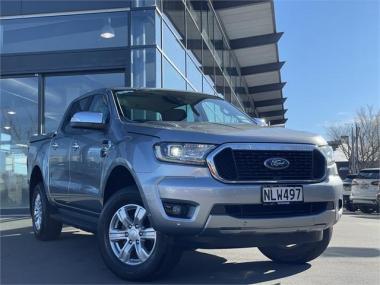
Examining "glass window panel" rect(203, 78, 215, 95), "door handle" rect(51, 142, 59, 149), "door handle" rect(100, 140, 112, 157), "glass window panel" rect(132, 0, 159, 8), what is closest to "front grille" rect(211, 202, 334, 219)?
"door handle" rect(100, 140, 112, 157)

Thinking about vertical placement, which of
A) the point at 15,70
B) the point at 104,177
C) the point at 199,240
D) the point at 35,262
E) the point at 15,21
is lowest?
the point at 35,262

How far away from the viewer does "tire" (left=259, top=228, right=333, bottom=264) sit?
537 cm

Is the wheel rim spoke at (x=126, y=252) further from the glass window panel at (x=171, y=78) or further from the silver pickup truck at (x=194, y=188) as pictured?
Result: the glass window panel at (x=171, y=78)

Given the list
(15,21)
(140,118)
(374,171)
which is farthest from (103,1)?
(374,171)

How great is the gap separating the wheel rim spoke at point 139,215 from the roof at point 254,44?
13693 millimetres

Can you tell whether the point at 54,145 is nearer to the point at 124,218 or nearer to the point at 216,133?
the point at 124,218

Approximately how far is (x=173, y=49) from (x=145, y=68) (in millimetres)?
2122

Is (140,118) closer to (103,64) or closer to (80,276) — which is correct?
(80,276)

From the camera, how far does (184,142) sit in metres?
4.43

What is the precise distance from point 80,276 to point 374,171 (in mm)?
15475

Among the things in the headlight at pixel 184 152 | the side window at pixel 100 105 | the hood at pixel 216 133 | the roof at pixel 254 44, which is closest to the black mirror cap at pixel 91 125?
the side window at pixel 100 105

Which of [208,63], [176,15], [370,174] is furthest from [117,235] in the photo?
[370,174]

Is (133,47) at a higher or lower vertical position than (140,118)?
higher

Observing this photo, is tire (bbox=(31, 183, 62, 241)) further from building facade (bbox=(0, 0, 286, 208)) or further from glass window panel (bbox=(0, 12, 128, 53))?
glass window panel (bbox=(0, 12, 128, 53))
